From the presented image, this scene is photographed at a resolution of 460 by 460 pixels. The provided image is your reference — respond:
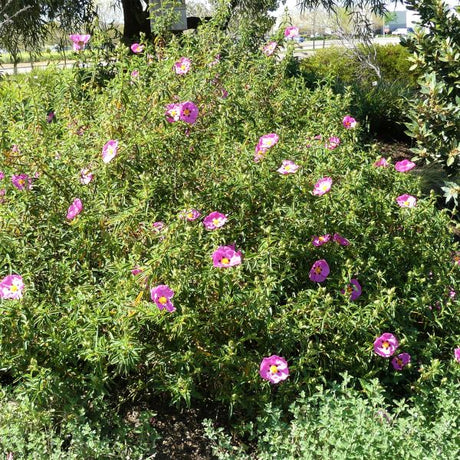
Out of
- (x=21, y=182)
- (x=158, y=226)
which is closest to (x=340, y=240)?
(x=158, y=226)

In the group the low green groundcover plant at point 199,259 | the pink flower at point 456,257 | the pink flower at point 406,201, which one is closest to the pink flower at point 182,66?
the low green groundcover plant at point 199,259

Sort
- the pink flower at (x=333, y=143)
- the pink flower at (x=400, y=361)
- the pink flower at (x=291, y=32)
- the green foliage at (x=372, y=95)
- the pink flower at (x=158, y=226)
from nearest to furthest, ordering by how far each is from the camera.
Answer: the pink flower at (x=158, y=226), the pink flower at (x=400, y=361), the pink flower at (x=333, y=143), the pink flower at (x=291, y=32), the green foliage at (x=372, y=95)

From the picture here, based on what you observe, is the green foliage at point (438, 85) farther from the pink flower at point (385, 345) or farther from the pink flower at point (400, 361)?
the pink flower at point (385, 345)

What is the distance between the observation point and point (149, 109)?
3.42 metres

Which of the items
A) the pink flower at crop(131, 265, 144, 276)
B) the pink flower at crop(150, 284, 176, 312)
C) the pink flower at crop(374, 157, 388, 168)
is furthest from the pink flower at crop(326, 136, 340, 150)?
the pink flower at crop(150, 284, 176, 312)

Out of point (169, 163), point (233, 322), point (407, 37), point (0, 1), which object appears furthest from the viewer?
point (0, 1)

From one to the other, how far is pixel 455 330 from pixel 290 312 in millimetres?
949

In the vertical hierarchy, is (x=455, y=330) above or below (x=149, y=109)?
below

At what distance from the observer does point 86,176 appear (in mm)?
3152

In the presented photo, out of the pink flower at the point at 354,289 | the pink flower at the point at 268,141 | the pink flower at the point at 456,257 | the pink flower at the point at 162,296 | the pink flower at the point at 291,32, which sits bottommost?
the pink flower at the point at 456,257

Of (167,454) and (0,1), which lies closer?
(167,454)

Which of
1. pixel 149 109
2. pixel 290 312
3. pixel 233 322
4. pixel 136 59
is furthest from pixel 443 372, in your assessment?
pixel 136 59

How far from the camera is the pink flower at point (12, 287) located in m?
2.59

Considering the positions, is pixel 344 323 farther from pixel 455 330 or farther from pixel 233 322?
pixel 455 330
